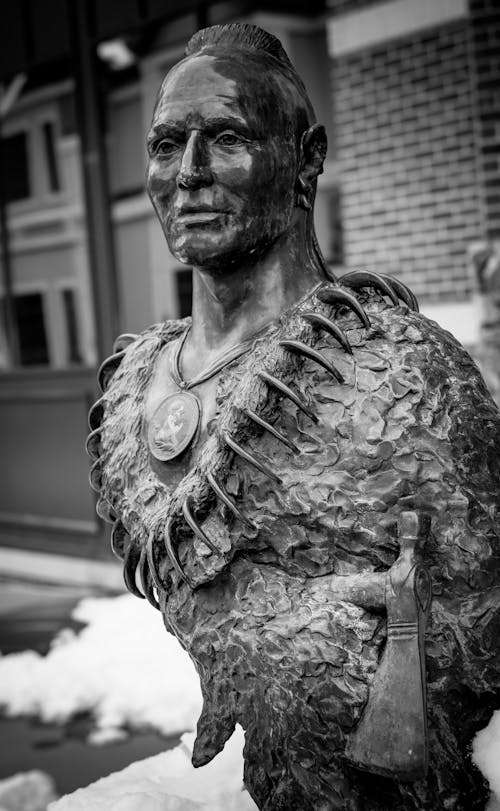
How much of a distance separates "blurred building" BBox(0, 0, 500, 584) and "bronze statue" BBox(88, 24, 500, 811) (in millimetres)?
3597

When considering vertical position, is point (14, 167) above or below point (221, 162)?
below

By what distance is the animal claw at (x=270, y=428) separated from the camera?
5.45 ft

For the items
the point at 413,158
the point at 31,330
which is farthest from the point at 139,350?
the point at 31,330

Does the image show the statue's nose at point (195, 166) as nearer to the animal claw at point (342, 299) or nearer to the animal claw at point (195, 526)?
the animal claw at point (342, 299)

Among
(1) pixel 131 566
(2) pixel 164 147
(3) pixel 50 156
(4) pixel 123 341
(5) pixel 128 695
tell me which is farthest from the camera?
(3) pixel 50 156

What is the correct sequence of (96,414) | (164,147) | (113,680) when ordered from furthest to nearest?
1. (113,680)
2. (96,414)
3. (164,147)

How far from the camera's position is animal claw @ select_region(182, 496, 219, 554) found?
171 cm

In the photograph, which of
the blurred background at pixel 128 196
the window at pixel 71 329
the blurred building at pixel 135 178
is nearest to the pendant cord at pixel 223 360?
the blurred background at pixel 128 196

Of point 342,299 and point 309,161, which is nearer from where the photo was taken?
point 342,299

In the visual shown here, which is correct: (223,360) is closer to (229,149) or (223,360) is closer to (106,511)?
(229,149)

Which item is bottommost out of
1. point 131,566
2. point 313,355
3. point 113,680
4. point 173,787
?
point 113,680

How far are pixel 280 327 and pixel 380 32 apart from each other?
4432 mm

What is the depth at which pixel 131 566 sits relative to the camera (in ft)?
6.66

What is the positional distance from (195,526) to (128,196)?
529cm
